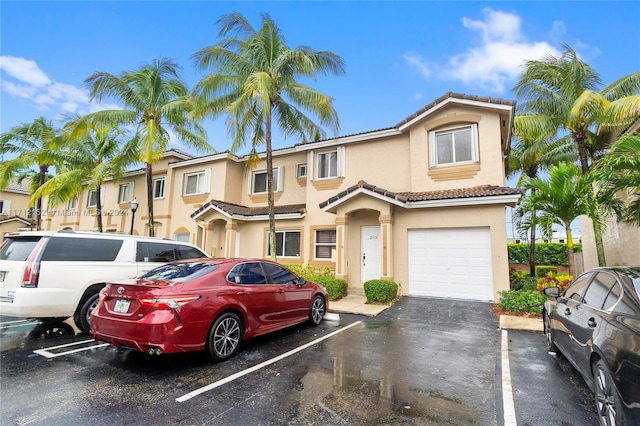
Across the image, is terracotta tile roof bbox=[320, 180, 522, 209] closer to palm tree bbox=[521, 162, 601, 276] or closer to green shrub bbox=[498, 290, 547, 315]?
palm tree bbox=[521, 162, 601, 276]

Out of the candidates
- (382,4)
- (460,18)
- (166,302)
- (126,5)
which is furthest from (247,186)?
(166,302)

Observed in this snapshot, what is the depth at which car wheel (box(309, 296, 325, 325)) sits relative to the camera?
7.68 m

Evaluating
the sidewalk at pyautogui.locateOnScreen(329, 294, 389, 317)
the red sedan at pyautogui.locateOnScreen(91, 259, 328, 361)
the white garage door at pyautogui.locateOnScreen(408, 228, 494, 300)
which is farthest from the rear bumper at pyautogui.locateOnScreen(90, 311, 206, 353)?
the white garage door at pyautogui.locateOnScreen(408, 228, 494, 300)

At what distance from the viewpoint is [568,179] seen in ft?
27.5

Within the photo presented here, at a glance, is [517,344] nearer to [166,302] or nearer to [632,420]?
[632,420]

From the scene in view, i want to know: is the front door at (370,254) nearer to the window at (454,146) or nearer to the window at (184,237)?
the window at (454,146)

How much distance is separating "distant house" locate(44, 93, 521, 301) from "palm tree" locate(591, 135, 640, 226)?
6.96 ft

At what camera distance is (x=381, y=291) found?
10445 millimetres

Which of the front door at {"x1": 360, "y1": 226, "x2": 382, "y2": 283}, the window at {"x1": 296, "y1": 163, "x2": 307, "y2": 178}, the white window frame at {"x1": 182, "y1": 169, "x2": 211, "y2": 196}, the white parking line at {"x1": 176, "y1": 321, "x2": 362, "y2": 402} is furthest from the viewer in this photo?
the white window frame at {"x1": 182, "y1": 169, "x2": 211, "y2": 196}

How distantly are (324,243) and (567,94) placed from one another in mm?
10731

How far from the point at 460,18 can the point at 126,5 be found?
38.4 feet

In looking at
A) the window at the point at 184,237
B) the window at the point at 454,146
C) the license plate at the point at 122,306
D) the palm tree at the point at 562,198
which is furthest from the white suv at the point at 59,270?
the window at the point at 184,237

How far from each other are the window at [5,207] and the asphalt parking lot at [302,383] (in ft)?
103

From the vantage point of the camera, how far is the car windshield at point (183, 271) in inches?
210
